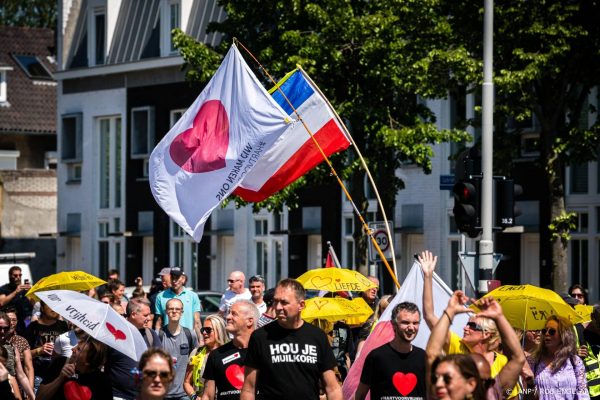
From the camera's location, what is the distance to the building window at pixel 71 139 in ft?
177

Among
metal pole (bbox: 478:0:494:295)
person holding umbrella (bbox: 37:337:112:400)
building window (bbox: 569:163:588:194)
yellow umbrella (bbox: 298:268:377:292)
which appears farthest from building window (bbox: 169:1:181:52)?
person holding umbrella (bbox: 37:337:112:400)

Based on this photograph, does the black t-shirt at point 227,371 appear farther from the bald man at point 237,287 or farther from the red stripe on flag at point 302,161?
the bald man at point 237,287

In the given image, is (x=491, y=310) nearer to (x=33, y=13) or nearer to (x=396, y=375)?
(x=396, y=375)

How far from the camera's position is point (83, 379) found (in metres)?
10.8

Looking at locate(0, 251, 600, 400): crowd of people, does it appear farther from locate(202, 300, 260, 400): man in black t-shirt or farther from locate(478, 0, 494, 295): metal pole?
locate(478, 0, 494, 295): metal pole

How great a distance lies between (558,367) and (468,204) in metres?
6.08

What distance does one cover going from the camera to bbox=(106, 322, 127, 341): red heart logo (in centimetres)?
1128

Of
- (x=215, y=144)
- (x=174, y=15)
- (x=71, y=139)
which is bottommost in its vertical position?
(x=215, y=144)

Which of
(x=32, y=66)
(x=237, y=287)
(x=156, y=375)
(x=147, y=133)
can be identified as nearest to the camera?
(x=156, y=375)

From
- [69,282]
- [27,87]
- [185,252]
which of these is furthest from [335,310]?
[27,87]

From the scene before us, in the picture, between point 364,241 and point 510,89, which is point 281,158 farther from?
point 364,241

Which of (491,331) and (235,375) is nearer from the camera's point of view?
(491,331)

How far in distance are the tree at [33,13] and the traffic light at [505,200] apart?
56.4m

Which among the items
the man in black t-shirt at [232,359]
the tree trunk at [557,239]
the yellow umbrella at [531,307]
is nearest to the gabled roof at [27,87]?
the tree trunk at [557,239]
